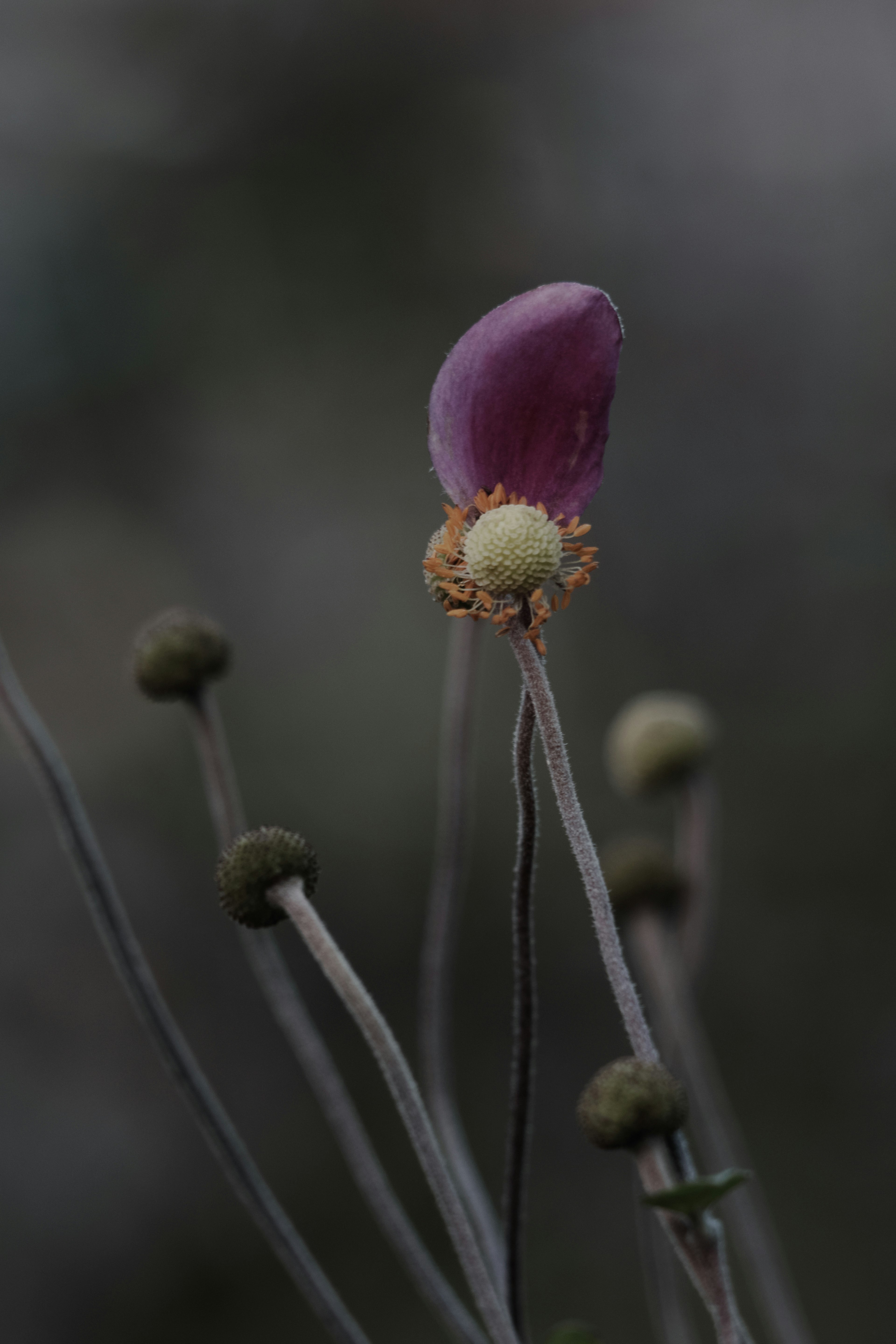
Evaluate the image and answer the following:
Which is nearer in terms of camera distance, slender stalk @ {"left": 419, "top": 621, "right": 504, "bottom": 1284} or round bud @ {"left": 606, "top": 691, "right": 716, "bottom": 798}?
slender stalk @ {"left": 419, "top": 621, "right": 504, "bottom": 1284}

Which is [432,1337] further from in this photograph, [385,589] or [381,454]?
[381,454]

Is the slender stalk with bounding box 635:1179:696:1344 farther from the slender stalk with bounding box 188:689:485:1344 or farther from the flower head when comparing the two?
the flower head

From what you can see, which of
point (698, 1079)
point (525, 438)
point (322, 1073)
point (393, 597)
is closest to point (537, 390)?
point (525, 438)

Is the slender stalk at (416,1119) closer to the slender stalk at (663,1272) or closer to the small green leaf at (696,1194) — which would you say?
the small green leaf at (696,1194)

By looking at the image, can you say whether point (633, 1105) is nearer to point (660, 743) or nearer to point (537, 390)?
point (537, 390)

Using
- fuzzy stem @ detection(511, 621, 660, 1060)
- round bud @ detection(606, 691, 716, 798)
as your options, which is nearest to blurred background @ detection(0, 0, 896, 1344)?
round bud @ detection(606, 691, 716, 798)

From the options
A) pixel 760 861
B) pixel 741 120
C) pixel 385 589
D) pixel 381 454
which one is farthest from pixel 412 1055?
pixel 741 120

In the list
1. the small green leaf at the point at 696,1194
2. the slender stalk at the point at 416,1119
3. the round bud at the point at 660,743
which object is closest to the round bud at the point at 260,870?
the slender stalk at the point at 416,1119
